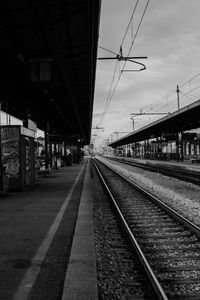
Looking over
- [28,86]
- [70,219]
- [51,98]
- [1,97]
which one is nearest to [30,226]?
[70,219]

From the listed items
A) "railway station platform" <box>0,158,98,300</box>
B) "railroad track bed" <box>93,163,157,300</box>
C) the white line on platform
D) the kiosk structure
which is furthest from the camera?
the kiosk structure

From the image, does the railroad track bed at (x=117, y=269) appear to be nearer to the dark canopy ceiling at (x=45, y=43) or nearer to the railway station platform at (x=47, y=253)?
the railway station platform at (x=47, y=253)

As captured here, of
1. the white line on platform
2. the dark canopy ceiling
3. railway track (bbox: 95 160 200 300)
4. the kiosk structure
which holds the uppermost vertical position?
the dark canopy ceiling

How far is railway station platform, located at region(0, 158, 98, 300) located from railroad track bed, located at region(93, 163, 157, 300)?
19 cm

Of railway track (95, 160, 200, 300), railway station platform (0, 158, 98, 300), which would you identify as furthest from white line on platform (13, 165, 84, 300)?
railway track (95, 160, 200, 300)

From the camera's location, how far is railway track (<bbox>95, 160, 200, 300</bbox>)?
5.35 metres

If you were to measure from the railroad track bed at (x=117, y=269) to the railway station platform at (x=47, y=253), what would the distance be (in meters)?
0.19

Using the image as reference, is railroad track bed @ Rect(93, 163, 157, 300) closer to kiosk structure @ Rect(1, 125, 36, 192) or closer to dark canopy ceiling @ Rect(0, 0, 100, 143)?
dark canopy ceiling @ Rect(0, 0, 100, 143)

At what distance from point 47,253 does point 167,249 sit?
2074 millimetres

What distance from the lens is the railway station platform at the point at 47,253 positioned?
4.95 meters

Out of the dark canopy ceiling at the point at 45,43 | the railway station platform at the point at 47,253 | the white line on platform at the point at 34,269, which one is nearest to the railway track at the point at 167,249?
the railway station platform at the point at 47,253

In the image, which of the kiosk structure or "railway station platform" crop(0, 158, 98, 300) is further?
the kiosk structure

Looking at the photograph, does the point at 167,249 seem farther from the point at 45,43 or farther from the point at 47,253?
the point at 45,43

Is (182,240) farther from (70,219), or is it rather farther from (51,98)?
(51,98)
